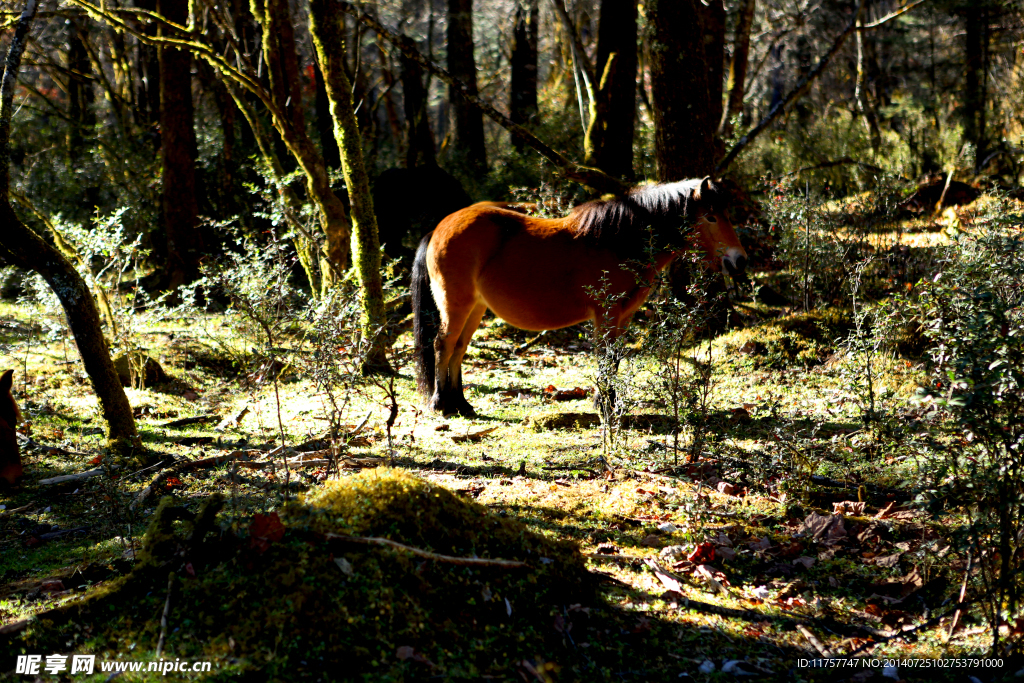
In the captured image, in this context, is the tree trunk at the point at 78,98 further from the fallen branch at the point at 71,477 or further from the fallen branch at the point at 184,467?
the fallen branch at the point at 184,467

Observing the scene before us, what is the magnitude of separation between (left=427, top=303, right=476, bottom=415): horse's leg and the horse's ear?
2352 mm

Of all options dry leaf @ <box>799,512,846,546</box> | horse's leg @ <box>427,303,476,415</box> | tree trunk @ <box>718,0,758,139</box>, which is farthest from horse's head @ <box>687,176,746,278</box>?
tree trunk @ <box>718,0,758,139</box>

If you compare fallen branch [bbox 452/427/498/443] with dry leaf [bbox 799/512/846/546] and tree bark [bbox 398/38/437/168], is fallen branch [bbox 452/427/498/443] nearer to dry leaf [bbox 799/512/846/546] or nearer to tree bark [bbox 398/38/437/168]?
dry leaf [bbox 799/512/846/546]

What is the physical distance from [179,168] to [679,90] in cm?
921

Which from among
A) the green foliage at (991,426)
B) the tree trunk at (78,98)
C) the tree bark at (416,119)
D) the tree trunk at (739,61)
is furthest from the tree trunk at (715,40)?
the tree trunk at (78,98)

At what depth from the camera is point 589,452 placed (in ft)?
19.1

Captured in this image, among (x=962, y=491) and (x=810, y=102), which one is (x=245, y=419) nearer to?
(x=962, y=491)

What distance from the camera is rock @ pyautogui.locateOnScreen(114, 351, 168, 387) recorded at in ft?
26.5

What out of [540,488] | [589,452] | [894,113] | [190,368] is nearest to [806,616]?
[540,488]

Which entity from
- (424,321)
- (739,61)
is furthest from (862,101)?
(424,321)

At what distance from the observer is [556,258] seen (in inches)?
270

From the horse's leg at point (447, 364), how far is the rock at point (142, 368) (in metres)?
3.43

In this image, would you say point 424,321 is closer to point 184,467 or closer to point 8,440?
point 184,467

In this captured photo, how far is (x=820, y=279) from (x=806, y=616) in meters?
6.58
